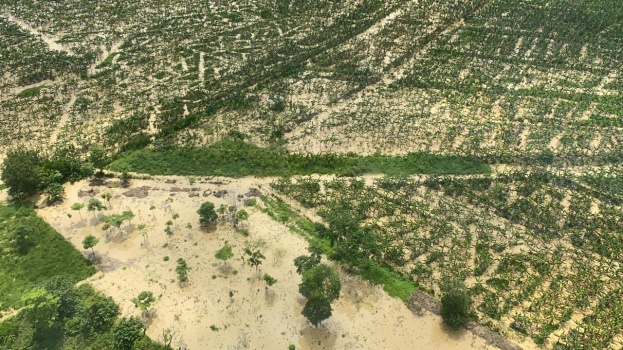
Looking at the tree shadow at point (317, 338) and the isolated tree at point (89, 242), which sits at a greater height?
the isolated tree at point (89, 242)

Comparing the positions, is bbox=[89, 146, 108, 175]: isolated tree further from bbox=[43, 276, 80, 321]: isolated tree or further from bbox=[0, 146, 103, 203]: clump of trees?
bbox=[43, 276, 80, 321]: isolated tree

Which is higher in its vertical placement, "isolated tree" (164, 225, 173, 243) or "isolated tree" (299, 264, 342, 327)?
"isolated tree" (299, 264, 342, 327)

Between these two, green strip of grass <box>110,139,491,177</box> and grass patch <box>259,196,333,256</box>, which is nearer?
grass patch <box>259,196,333,256</box>

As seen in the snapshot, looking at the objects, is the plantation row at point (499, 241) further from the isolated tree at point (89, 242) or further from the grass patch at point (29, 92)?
the grass patch at point (29, 92)

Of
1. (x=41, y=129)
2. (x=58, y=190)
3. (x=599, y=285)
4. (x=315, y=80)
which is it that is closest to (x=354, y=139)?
(x=315, y=80)

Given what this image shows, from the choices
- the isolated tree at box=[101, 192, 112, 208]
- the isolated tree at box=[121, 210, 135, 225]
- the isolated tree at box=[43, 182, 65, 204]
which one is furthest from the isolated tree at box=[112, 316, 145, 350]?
the isolated tree at box=[43, 182, 65, 204]

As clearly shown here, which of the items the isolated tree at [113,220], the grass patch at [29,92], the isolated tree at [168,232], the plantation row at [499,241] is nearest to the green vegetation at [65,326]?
the isolated tree at [113,220]

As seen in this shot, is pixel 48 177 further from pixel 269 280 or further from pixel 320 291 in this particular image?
pixel 320 291
